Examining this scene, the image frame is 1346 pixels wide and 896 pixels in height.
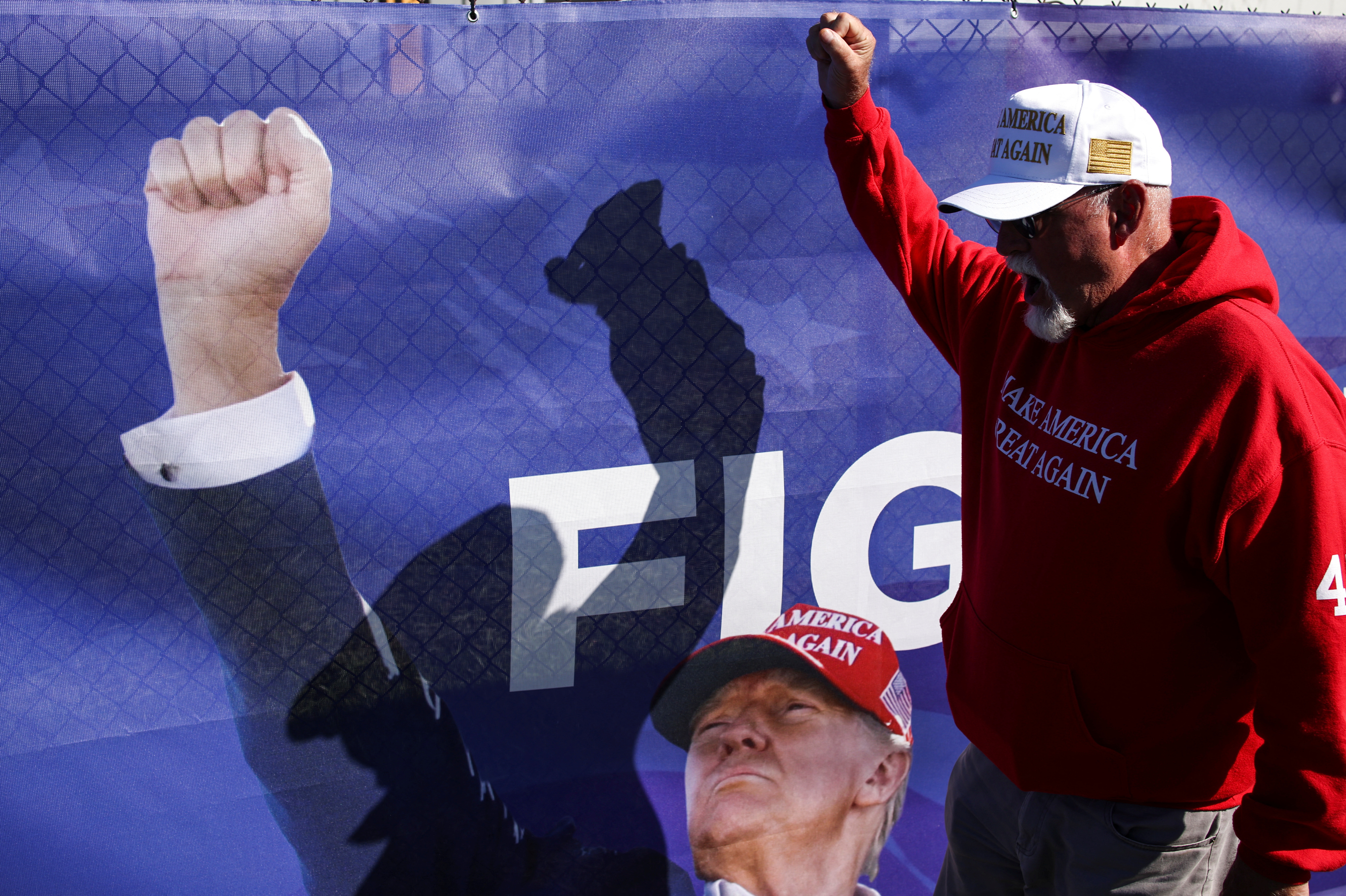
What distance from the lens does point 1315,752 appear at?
4.03ft

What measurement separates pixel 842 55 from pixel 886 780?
1.69 m

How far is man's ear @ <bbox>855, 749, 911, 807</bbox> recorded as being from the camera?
7.39 feet

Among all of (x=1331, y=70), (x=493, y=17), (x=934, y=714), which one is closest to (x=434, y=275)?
(x=493, y=17)

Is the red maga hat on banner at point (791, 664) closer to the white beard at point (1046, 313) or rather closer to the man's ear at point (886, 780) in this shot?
the man's ear at point (886, 780)

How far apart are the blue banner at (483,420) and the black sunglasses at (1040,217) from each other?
0.71 metres

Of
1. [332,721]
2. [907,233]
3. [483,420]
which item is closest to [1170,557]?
[907,233]

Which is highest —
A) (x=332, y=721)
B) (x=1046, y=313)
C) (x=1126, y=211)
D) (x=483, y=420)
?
(x=1126, y=211)

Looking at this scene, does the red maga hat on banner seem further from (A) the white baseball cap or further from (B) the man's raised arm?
(A) the white baseball cap

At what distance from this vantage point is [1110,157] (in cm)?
142

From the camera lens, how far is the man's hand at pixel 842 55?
1.71 m

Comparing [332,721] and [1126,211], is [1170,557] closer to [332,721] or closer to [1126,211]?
[1126,211]

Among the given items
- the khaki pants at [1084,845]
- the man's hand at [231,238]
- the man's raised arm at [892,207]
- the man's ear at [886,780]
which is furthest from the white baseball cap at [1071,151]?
the man's ear at [886,780]

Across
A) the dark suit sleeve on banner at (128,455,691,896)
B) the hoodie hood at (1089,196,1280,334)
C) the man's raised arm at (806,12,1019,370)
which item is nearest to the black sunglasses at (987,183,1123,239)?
the hoodie hood at (1089,196,1280,334)

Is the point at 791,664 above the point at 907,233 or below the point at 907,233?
below
